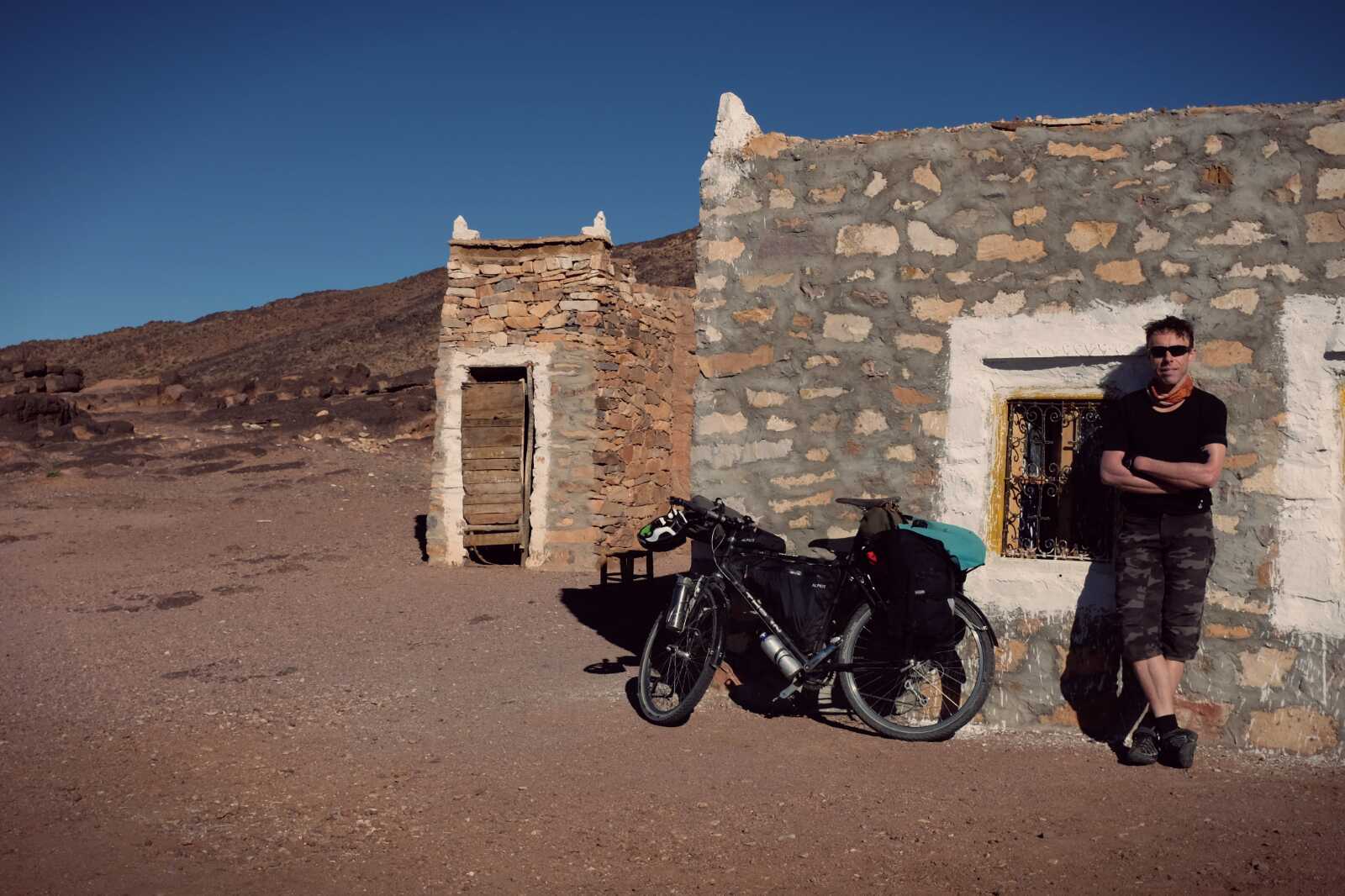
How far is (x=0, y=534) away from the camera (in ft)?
43.6

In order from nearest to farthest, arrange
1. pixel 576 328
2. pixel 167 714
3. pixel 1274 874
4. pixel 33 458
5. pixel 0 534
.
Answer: pixel 1274 874 → pixel 167 714 → pixel 576 328 → pixel 0 534 → pixel 33 458

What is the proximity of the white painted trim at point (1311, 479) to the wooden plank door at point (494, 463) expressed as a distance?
8.32 m

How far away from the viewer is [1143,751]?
442 cm

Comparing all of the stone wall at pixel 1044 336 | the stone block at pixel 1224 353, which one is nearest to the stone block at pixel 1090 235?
the stone wall at pixel 1044 336

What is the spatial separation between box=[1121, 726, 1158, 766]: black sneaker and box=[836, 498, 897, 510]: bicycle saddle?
4.96 feet

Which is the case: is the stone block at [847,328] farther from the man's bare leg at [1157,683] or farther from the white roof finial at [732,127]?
the man's bare leg at [1157,683]

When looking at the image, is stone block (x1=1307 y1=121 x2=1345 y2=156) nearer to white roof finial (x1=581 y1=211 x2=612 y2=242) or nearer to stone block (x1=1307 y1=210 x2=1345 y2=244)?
stone block (x1=1307 y1=210 x2=1345 y2=244)

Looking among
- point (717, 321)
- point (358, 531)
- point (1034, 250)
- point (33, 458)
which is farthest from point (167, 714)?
point (33, 458)

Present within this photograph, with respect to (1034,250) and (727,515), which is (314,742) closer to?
(727,515)

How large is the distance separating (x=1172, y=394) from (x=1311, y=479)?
757 mm

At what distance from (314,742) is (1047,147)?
4.60m

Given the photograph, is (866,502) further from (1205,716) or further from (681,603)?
(1205,716)

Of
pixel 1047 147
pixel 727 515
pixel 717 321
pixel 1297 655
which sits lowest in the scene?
pixel 1297 655

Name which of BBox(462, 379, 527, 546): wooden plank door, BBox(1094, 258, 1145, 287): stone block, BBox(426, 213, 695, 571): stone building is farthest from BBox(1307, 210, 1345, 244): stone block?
BBox(462, 379, 527, 546): wooden plank door
